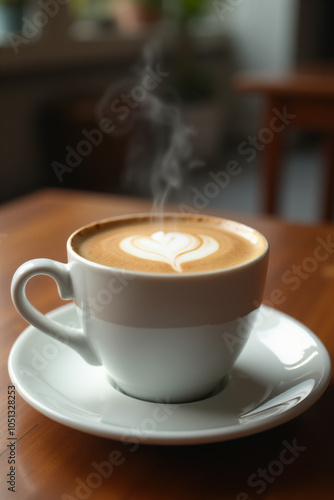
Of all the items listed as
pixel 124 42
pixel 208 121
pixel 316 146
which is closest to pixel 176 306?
pixel 124 42

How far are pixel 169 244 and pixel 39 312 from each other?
0.40ft

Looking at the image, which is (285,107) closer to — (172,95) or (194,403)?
(194,403)

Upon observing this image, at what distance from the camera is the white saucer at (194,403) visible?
1.16 ft

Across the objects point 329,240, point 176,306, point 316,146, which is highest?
point 176,306

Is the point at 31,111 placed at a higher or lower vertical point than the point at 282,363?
lower

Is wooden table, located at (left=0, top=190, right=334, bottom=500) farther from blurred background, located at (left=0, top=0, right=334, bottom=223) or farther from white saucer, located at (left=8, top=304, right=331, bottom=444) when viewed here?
blurred background, located at (left=0, top=0, right=334, bottom=223)

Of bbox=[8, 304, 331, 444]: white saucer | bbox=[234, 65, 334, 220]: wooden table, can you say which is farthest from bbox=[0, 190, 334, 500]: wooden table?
bbox=[234, 65, 334, 220]: wooden table

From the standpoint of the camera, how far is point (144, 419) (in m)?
0.38

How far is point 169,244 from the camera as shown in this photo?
0.47 metres

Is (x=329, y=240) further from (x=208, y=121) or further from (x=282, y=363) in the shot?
(x=208, y=121)

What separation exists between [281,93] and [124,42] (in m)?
1.83

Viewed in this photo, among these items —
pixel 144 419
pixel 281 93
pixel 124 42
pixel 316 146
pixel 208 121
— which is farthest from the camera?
pixel 316 146

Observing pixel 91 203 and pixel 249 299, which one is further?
pixel 91 203

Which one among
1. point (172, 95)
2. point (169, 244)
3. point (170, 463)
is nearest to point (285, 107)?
point (169, 244)
